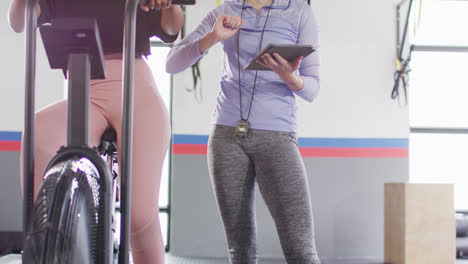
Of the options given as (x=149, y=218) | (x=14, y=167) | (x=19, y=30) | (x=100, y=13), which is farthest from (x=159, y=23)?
(x=14, y=167)

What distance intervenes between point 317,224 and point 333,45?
63.6 inches

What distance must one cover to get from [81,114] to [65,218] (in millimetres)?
183

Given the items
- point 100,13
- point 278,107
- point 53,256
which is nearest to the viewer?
point 53,256

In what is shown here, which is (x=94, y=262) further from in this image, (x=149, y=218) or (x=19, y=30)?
(x=19, y=30)

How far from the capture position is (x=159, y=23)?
1101 mm

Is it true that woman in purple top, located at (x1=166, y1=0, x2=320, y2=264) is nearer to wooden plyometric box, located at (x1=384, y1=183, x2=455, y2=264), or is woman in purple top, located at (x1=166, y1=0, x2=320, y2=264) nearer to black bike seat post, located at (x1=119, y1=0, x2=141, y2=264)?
black bike seat post, located at (x1=119, y1=0, x2=141, y2=264)

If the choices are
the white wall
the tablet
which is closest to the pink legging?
the tablet

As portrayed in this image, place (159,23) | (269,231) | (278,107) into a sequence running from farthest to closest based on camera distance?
1. (269,231)
2. (278,107)
3. (159,23)

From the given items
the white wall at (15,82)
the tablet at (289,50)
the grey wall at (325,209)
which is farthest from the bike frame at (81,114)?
the white wall at (15,82)

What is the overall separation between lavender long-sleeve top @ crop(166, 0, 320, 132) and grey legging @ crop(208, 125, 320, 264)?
52 millimetres

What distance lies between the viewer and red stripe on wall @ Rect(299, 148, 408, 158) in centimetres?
386

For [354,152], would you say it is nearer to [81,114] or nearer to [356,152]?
[356,152]

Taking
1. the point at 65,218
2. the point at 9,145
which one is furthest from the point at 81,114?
the point at 9,145

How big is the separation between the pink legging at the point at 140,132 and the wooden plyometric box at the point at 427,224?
262 centimetres
